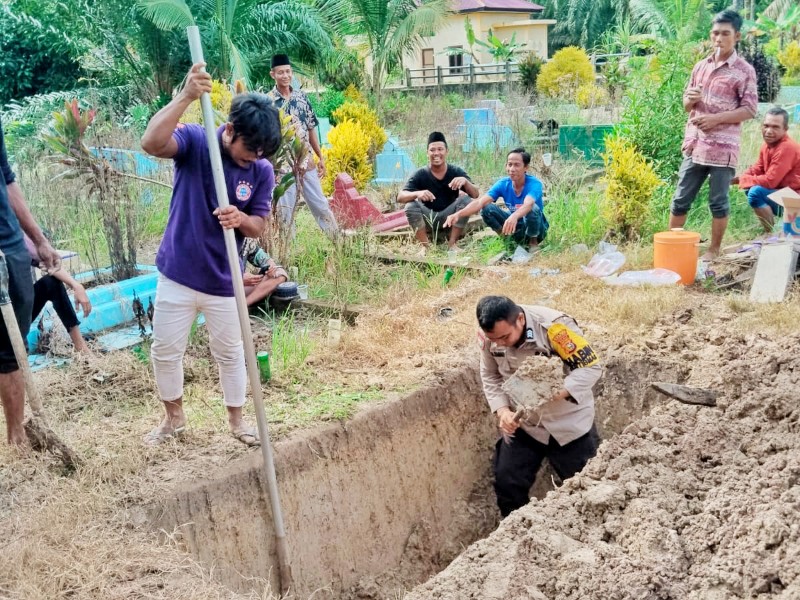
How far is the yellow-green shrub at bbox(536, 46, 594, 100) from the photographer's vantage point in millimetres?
17453

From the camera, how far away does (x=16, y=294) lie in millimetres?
3256

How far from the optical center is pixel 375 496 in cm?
418

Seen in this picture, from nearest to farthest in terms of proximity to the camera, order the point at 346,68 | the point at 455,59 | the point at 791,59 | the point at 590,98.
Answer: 1. the point at 590,98
2. the point at 346,68
3. the point at 791,59
4. the point at 455,59

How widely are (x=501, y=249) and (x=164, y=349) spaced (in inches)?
165

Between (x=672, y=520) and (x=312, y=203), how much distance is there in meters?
4.90

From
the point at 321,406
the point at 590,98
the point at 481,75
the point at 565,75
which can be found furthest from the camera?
the point at 481,75

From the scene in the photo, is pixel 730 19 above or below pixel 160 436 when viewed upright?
above

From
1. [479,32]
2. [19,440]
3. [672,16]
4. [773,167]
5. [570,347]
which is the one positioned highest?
[479,32]

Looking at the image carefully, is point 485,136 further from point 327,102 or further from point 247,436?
point 247,436

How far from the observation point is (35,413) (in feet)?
10.8

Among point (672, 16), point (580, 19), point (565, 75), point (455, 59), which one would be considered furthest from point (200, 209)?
point (580, 19)

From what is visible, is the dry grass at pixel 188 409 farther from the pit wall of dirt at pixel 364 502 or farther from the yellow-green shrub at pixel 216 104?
the yellow-green shrub at pixel 216 104

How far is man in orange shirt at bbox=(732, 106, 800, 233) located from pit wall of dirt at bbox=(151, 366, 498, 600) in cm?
366

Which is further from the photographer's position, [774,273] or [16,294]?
[774,273]
